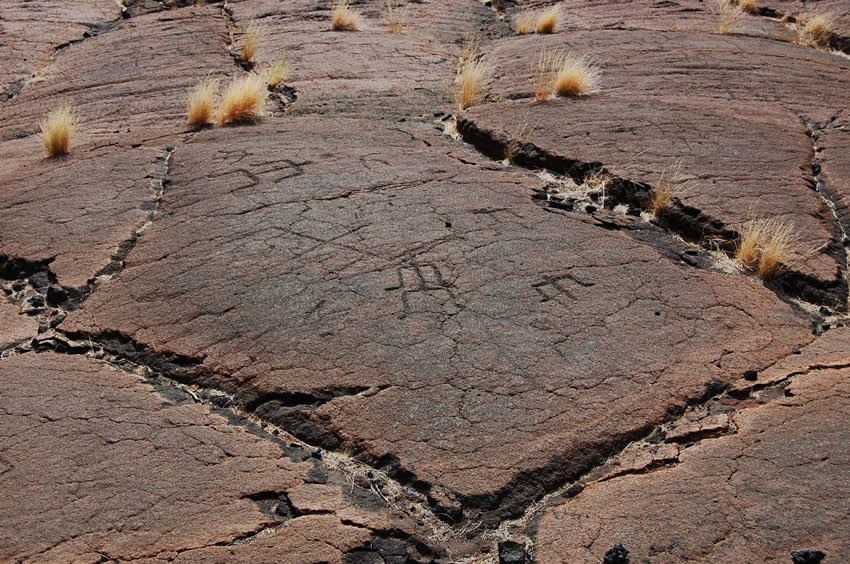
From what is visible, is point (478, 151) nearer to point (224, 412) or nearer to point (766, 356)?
point (766, 356)

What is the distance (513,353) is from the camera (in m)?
4.39

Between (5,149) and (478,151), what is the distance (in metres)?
3.60

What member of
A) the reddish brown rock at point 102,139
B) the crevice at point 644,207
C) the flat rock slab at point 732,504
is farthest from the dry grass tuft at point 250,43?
the flat rock slab at point 732,504

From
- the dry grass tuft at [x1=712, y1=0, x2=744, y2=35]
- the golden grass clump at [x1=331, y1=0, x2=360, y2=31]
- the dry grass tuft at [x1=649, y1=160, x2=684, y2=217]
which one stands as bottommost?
the dry grass tuft at [x1=649, y1=160, x2=684, y2=217]

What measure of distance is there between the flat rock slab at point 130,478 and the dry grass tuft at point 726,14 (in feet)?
26.1

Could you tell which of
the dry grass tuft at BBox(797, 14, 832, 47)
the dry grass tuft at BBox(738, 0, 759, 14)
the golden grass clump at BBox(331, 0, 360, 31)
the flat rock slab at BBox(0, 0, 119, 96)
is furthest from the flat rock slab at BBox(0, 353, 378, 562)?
the dry grass tuft at BBox(738, 0, 759, 14)

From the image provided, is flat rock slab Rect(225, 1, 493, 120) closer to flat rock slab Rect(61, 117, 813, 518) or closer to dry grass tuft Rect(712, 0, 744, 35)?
flat rock slab Rect(61, 117, 813, 518)

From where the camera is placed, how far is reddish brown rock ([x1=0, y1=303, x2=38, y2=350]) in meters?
4.67

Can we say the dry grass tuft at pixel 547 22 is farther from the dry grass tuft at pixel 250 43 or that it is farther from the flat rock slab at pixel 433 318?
the flat rock slab at pixel 433 318

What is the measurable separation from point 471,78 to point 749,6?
5028mm

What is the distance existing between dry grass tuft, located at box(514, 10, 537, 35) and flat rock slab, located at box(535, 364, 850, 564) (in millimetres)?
6781

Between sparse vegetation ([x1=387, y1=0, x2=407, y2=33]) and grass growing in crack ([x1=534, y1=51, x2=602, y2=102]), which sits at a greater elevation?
sparse vegetation ([x1=387, y1=0, x2=407, y2=33])

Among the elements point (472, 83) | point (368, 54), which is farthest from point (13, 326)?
point (368, 54)

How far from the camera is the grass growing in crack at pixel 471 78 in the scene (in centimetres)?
762
